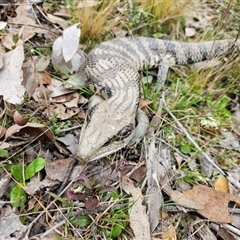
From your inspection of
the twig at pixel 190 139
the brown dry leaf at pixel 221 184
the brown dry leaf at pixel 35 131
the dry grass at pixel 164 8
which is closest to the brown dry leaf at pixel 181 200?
the brown dry leaf at pixel 221 184

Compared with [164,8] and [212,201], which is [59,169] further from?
[164,8]

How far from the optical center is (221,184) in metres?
3.14

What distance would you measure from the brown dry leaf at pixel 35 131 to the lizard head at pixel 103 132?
0.77ft

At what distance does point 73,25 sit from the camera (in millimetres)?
3705

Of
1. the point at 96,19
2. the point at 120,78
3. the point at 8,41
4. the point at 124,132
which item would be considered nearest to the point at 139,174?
the point at 124,132

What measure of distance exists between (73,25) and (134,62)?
2.43ft

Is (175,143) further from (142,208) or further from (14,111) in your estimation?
(14,111)

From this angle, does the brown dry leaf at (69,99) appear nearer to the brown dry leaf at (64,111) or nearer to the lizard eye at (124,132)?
the brown dry leaf at (64,111)

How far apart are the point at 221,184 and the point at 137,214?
799 mm

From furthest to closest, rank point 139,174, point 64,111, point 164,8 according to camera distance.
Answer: point 164,8, point 64,111, point 139,174

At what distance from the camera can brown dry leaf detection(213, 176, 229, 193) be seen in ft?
10.2

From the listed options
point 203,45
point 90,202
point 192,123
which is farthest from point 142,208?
point 203,45

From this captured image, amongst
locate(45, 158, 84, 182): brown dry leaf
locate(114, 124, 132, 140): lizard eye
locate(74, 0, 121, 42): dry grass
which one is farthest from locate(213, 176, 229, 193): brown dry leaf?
locate(74, 0, 121, 42): dry grass

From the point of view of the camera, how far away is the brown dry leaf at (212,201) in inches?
112
